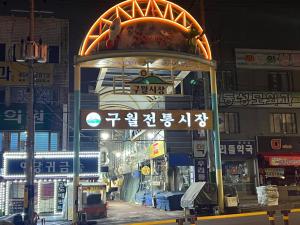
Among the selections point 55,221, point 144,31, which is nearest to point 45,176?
point 55,221

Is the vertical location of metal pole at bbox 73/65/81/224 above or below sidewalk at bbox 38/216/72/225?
above

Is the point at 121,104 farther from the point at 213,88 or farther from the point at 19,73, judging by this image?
the point at 213,88

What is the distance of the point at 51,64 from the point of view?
1145 inches

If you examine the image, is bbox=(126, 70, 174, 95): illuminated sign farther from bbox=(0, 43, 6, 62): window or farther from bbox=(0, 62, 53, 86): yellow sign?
bbox=(0, 43, 6, 62): window

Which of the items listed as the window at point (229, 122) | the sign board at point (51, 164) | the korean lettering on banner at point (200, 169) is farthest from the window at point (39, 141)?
the window at point (229, 122)

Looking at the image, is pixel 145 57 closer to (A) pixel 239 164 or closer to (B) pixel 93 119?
(B) pixel 93 119

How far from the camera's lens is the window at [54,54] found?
96.3 feet

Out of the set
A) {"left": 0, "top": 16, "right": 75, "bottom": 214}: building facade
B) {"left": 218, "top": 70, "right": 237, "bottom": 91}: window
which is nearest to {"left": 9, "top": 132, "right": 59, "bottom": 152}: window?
{"left": 0, "top": 16, "right": 75, "bottom": 214}: building facade

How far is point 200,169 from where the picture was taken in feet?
90.8

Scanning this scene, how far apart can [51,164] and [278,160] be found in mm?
16110

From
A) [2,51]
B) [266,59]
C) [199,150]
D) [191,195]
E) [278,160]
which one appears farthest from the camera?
[266,59]

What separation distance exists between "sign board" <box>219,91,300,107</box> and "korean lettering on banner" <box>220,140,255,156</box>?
2.75 meters

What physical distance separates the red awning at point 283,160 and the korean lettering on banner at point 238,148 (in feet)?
4.36

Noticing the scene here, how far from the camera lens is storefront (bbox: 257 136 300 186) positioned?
29.8 m
